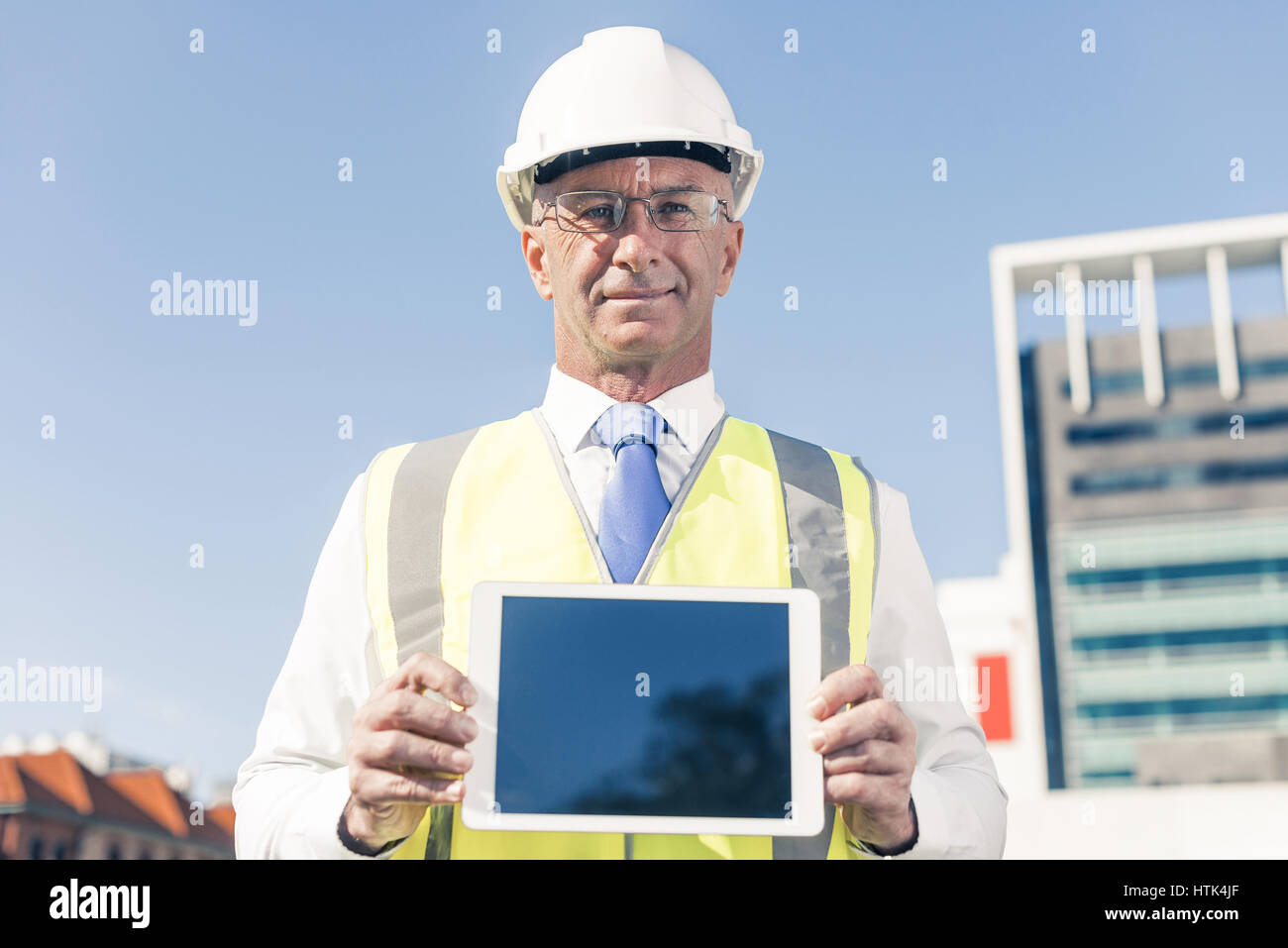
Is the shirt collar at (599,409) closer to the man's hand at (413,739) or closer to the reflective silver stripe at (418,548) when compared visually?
the reflective silver stripe at (418,548)

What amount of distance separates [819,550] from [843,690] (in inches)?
23.2

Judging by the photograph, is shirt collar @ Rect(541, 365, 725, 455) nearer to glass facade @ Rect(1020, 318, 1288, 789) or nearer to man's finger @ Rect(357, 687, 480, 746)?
man's finger @ Rect(357, 687, 480, 746)

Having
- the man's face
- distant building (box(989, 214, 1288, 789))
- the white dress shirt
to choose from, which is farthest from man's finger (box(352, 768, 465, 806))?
distant building (box(989, 214, 1288, 789))

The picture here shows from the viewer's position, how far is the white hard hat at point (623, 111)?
3000 mm

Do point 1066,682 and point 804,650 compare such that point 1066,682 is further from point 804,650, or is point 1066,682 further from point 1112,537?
point 804,650

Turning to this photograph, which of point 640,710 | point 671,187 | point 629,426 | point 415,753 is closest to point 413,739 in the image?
point 415,753

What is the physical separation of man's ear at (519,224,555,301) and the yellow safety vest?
481 mm

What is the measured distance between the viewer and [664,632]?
226 centimetres

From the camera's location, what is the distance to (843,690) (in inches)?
88.5

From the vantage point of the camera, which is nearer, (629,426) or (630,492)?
(630,492)

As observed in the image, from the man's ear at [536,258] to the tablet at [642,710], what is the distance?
1227 mm

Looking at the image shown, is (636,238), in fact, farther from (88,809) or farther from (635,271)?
(88,809)

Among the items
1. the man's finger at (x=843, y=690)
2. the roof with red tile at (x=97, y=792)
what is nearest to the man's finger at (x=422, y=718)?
the man's finger at (x=843, y=690)
